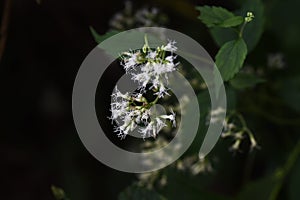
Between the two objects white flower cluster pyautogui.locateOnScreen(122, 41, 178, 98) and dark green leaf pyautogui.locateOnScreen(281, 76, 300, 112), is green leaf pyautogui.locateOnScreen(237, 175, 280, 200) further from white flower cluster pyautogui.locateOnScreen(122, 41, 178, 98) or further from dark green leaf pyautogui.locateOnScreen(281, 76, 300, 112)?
white flower cluster pyautogui.locateOnScreen(122, 41, 178, 98)

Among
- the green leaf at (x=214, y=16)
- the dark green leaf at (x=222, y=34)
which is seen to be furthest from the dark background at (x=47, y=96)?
the green leaf at (x=214, y=16)

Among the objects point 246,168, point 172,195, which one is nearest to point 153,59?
point 172,195

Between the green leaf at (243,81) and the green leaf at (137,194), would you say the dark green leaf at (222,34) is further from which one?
the green leaf at (137,194)

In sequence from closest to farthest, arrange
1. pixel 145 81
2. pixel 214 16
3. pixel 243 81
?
pixel 145 81 → pixel 214 16 → pixel 243 81

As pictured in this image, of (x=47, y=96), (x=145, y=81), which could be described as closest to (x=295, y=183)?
(x=145, y=81)

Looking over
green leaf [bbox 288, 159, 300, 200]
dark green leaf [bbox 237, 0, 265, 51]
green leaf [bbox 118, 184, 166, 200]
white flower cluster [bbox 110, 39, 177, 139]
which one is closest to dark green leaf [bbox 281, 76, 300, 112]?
green leaf [bbox 288, 159, 300, 200]

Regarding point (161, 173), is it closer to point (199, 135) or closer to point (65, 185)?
point (199, 135)

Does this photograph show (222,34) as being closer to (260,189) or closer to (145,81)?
(145,81)
